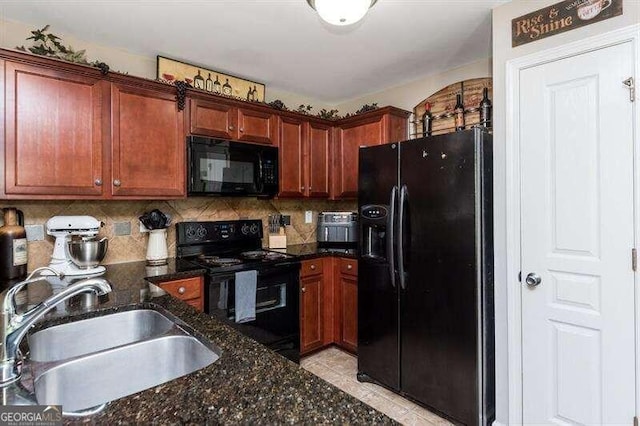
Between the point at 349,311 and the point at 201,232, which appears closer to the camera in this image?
the point at 201,232

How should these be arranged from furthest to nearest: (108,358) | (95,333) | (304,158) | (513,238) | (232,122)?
(304,158) → (232,122) → (513,238) → (95,333) → (108,358)

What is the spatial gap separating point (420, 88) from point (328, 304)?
7.00ft

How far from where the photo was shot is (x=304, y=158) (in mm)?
3225

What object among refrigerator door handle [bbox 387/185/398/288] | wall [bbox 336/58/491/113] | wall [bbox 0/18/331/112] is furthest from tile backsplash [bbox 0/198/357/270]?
refrigerator door handle [bbox 387/185/398/288]

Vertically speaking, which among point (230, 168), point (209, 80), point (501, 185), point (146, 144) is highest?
point (209, 80)

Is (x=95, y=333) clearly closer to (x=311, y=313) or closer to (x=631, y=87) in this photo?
(x=311, y=313)

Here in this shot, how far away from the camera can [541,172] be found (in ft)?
6.03

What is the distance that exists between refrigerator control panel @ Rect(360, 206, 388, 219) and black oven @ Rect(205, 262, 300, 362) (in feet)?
2.27

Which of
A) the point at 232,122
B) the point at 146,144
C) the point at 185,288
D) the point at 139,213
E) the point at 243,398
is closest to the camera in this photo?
the point at 243,398

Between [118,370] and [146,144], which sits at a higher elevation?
[146,144]

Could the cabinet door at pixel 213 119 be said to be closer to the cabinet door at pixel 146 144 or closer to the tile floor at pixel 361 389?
the cabinet door at pixel 146 144

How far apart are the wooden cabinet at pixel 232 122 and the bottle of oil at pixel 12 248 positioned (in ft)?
3.93

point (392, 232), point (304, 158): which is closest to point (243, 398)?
point (392, 232)

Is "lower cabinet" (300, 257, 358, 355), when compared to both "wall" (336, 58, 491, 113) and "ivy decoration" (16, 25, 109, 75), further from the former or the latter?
"ivy decoration" (16, 25, 109, 75)
